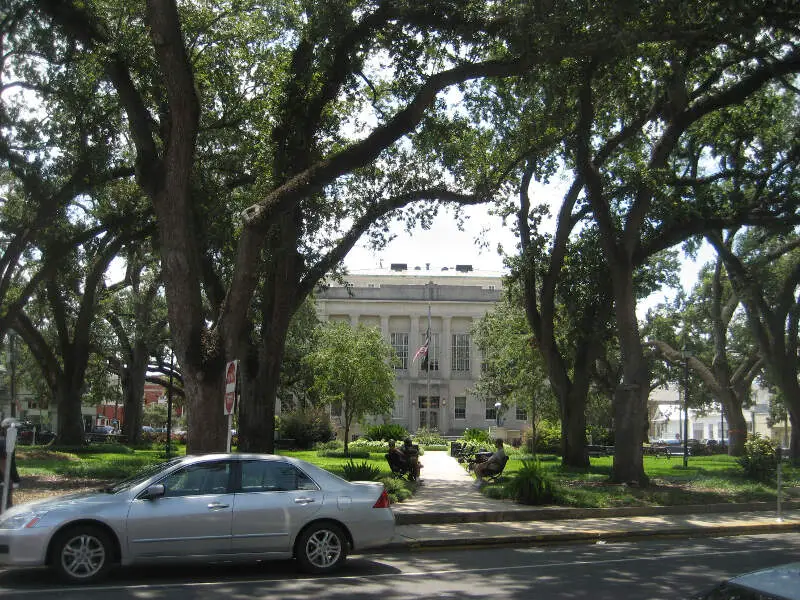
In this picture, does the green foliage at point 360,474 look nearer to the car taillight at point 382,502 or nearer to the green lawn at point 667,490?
the green lawn at point 667,490

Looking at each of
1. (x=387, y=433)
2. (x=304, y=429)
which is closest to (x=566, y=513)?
(x=387, y=433)

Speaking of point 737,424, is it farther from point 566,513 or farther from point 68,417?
point 68,417

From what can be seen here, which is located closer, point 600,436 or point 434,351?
point 600,436

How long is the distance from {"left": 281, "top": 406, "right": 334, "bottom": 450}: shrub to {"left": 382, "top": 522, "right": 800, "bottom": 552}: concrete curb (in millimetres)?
31471

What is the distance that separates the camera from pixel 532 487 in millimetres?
15953

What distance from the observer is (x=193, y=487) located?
938cm

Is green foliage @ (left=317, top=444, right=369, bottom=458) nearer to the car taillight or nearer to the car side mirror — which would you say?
the car taillight

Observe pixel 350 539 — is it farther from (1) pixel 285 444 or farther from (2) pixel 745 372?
(2) pixel 745 372

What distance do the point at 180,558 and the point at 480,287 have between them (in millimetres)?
72738

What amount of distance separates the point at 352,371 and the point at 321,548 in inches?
1175

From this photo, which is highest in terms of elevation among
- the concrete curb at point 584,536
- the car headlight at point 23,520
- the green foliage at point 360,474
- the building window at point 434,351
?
the building window at point 434,351

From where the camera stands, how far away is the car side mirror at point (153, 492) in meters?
9.02

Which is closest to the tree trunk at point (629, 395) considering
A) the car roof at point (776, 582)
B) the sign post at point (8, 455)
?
the sign post at point (8, 455)

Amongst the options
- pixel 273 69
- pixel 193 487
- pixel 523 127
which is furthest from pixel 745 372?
pixel 193 487
